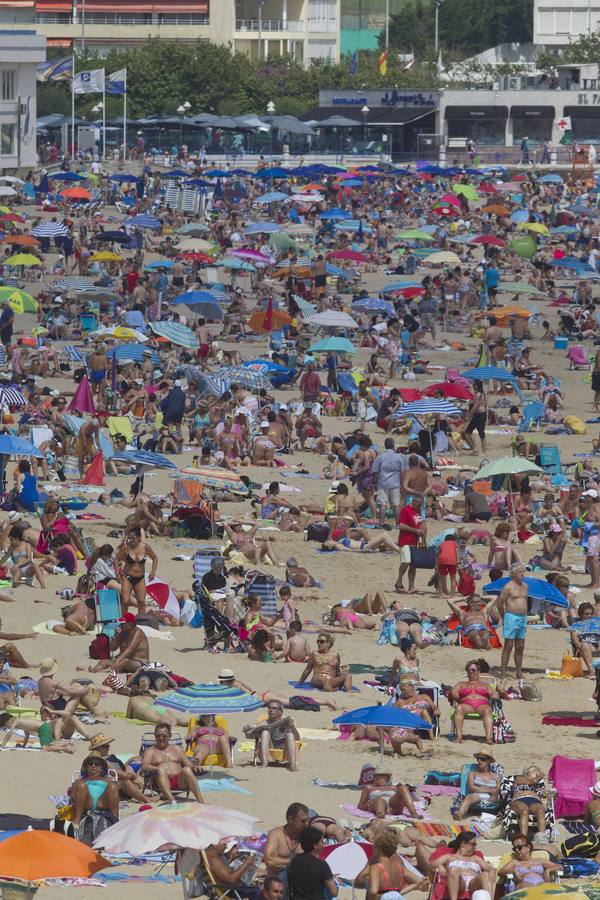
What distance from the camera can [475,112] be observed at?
78.1 m

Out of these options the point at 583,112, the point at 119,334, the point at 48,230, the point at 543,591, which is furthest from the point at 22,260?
the point at 583,112

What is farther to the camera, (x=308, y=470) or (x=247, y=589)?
(x=308, y=470)

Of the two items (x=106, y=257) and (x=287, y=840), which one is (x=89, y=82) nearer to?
(x=106, y=257)

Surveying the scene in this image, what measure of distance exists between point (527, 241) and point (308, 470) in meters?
20.5

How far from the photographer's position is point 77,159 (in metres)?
60.3

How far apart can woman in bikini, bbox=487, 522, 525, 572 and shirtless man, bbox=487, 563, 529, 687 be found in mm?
1971

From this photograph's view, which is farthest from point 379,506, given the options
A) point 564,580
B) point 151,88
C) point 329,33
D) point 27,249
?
point 329,33

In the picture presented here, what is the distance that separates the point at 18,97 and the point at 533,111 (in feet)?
87.0

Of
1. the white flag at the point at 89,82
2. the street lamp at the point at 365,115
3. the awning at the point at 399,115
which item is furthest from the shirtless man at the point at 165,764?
the awning at the point at 399,115

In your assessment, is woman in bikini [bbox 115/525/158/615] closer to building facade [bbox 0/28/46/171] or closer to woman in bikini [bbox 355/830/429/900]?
woman in bikini [bbox 355/830/429/900]

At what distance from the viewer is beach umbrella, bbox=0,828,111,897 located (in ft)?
29.9

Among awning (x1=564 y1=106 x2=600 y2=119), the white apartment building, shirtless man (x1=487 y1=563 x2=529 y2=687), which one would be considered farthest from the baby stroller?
the white apartment building

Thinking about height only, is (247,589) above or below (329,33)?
below

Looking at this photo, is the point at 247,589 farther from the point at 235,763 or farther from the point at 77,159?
the point at 77,159
